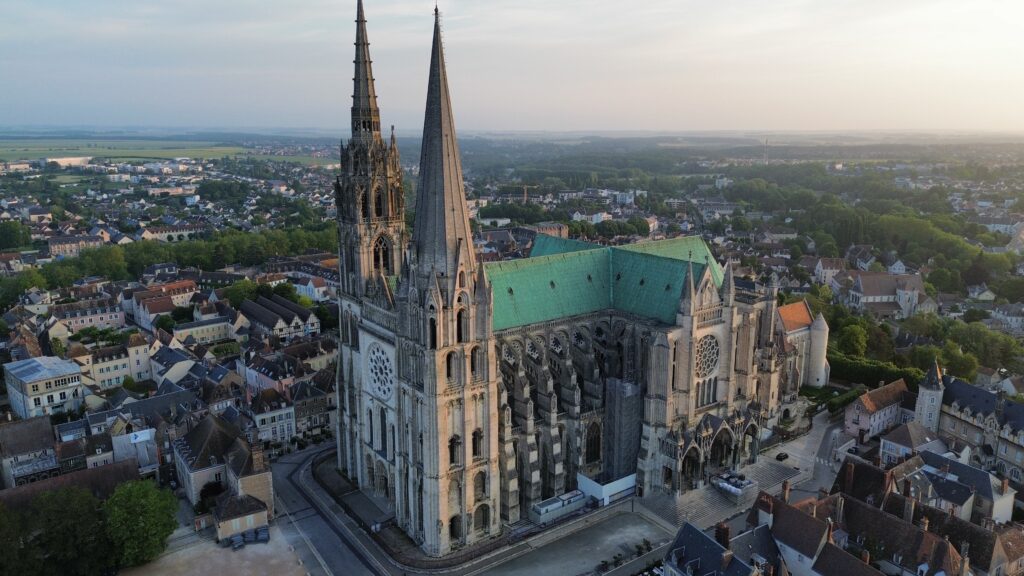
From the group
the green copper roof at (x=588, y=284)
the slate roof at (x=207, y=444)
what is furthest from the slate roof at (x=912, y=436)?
the slate roof at (x=207, y=444)

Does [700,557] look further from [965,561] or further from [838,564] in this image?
[965,561]

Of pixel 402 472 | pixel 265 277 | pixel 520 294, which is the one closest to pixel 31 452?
pixel 402 472

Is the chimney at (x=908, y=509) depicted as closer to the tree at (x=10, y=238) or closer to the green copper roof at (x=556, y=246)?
the green copper roof at (x=556, y=246)

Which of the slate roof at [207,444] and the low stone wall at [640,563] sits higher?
the slate roof at [207,444]

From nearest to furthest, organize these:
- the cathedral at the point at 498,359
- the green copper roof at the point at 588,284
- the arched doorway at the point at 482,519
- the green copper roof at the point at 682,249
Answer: the cathedral at the point at 498,359, the arched doorway at the point at 482,519, the green copper roof at the point at 588,284, the green copper roof at the point at 682,249

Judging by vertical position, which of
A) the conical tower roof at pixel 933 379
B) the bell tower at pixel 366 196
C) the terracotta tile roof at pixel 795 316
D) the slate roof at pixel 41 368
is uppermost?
the bell tower at pixel 366 196

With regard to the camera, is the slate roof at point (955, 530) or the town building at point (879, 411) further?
the town building at point (879, 411)

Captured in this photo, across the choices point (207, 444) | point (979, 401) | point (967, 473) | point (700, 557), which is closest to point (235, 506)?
point (207, 444)
